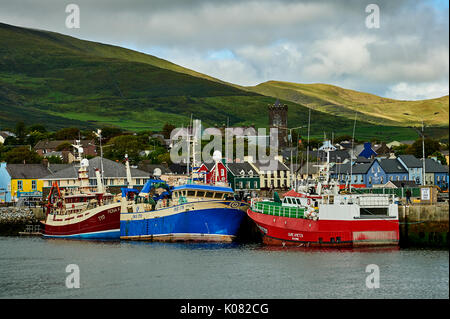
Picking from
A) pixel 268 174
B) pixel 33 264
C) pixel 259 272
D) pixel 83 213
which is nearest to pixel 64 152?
pixel 268 174

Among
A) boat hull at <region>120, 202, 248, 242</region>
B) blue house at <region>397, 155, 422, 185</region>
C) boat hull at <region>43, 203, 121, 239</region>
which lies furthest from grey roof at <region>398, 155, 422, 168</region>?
boat hull at <region>43, 203, 121, 239</region>

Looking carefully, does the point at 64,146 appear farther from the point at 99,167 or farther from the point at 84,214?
the point at 84,214

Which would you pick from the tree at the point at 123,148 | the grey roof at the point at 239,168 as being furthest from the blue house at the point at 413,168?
the tree at the point at 123,148

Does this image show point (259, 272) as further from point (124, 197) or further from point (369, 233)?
point (124, 197)

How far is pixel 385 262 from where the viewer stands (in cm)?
5000

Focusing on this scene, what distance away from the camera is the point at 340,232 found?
5806 cm

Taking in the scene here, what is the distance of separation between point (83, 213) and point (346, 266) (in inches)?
1532

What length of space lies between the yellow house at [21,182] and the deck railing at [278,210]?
58303mm

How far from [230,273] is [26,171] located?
75.7 metres

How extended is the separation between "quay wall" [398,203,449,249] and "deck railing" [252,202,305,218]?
828cm

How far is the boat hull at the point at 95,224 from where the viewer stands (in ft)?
258

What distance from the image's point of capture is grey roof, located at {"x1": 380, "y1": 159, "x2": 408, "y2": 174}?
4215 inches

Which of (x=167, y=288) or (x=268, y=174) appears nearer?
(x=167, y=288)

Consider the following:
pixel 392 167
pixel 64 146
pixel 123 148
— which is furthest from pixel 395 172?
pixel 64 146
